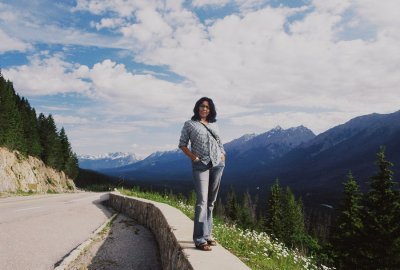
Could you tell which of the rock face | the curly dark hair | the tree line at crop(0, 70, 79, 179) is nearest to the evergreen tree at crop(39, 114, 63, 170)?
the tree line at crop(0, 70, 79, 179)

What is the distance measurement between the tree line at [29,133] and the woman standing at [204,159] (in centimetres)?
5623

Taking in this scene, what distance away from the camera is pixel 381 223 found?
1056 inches

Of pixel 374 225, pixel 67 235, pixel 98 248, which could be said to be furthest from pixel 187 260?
pixel 374 225

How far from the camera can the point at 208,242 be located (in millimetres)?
6719

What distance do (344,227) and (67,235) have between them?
27332mm

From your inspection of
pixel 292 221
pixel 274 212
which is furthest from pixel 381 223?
pixel 292 221

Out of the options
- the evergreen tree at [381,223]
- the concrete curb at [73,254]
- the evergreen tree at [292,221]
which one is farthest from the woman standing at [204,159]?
the evergreen tree at [292,221]

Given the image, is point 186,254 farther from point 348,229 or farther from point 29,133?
point 29,133

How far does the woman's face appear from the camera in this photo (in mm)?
7051

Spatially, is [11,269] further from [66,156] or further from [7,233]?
[66,156]

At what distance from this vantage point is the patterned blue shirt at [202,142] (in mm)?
6605

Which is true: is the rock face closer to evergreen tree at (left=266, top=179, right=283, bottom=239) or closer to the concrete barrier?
evergreen tree at (left=266, top=179, right=283, bottom=239)

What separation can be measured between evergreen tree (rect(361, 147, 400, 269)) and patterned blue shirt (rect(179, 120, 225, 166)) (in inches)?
948

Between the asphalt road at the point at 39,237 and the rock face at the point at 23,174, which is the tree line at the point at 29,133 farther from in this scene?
the asphalt road at the point at 39,237
